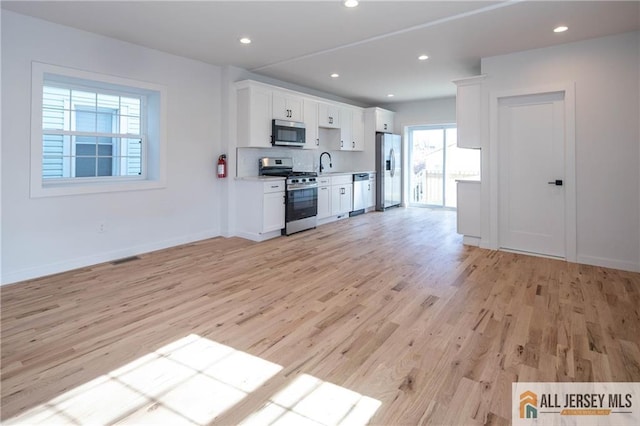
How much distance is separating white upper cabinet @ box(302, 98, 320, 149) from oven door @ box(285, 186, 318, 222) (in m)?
0.91

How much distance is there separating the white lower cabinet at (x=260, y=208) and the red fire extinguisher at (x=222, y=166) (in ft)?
0.86

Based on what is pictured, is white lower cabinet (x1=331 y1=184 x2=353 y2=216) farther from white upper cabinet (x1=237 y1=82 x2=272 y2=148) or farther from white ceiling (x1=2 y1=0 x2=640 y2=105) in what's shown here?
white ceiling (x1=2 y1=0 x2=640 y2=105)

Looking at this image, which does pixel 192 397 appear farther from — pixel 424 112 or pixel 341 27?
pixel 424 112

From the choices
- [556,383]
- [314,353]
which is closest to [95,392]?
[314,353]

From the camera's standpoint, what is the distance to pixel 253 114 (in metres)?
5.36

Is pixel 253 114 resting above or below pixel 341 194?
above

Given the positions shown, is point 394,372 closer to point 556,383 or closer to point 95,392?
point 556,383

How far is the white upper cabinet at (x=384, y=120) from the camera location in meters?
8.14

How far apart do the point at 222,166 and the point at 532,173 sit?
14.1ft

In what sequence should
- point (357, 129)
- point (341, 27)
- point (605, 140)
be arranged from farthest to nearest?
point (357, 129)
point (605, 140)
point (341, 27)

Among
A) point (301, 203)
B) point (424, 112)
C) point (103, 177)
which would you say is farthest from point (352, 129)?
point (103, 177)

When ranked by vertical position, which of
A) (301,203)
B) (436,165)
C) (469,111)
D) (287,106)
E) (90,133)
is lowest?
(301,203)

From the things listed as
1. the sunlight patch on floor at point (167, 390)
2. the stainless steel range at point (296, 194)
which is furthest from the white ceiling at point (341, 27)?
the sunlight patch on floor at point (167, 390)

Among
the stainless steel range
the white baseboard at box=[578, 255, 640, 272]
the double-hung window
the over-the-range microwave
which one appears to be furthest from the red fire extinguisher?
the white baseboard at box=[578, 255, 640, 272]
